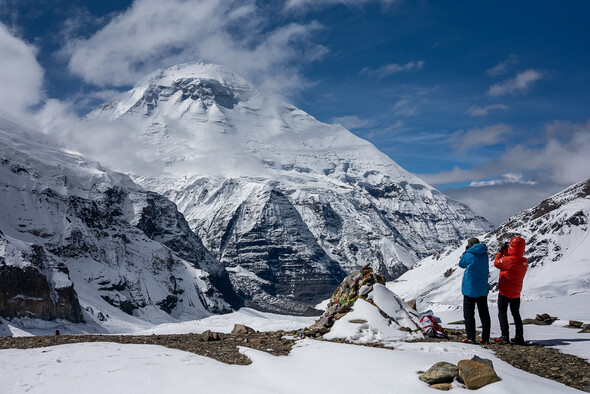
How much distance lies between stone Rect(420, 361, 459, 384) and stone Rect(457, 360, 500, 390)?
0.53 ft

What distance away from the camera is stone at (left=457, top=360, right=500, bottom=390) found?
8.27m

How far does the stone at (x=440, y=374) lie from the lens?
28.2 ft

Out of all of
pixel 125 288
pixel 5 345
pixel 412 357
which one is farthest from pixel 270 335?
pixel 125 288

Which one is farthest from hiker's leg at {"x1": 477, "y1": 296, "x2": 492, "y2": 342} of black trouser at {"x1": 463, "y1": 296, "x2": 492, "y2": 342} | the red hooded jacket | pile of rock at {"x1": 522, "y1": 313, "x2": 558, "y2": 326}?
pile of rock at {"x1": 522, "y1": 313, "x2": 558, "y2": 326}

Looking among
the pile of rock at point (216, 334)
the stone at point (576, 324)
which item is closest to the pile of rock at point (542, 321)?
the stone at point (576, 324)

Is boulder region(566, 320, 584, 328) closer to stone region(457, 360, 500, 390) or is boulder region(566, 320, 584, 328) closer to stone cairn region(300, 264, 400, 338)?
stone cairn region(300, 264, 400, 338)

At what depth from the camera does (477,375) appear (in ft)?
Answer: 27.5

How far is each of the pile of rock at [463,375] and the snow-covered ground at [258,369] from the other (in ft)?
0.55

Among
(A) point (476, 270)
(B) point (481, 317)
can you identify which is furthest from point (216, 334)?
(A) point (476, 270)

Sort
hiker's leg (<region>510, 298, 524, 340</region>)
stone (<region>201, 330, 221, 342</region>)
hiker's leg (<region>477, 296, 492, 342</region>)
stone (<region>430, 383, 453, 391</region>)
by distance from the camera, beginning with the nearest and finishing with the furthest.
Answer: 1. stone (<region>430, 383, 453, 391</region>)
2. hiker's leg (<region>510, 298, 524, 340</region>)
3. hiker's leg (<region>477, 296, 492, 342</region>)
4. stone (<region>201, 330, 221, 342</region>)

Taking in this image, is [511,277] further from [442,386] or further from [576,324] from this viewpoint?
[442,386]

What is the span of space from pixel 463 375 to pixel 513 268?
226 inches

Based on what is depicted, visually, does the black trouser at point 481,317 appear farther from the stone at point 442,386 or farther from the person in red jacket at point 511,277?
the stone at point 442,386

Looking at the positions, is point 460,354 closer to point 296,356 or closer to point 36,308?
point 296,356
